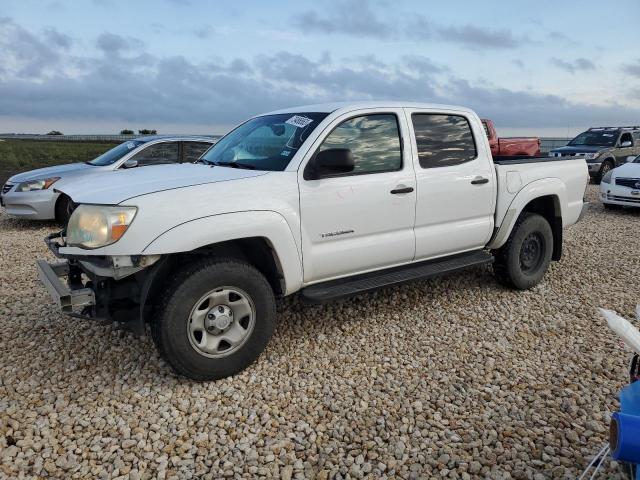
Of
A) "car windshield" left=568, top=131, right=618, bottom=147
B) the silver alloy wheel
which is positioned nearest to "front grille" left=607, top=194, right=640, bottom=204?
"car windshield" left=568, top=131, right=618, bottom=147

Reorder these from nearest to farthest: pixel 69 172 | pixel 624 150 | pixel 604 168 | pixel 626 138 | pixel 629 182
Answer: pixel 69 172
pixel 629 182
pixel 604 168
pixel 624 150
pixel 626 138

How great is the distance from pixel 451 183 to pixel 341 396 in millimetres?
2142

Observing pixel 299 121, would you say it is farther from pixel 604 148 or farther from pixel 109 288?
pixel 604 148

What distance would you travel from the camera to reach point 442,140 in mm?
4480

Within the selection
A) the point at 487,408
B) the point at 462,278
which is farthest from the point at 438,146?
the point at 487,408

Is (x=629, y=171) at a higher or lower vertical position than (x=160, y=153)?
lower

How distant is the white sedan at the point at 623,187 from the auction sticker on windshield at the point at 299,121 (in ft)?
30.4

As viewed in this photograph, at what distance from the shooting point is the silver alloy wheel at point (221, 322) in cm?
328

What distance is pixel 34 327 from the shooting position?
4348 millimetres

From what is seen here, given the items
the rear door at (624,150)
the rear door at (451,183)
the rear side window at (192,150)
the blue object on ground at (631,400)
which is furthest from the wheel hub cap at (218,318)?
the rear door at (624,150)

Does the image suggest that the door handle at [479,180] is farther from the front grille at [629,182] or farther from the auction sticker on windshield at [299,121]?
the front grille at [629,182]

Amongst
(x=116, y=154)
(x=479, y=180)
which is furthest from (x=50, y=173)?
(x=479, y=180)

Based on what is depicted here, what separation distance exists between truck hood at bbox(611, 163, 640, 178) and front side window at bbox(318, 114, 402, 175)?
8.69 metres

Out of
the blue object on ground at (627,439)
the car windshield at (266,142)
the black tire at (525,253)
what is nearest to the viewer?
the blue object on ground at (627,439)
